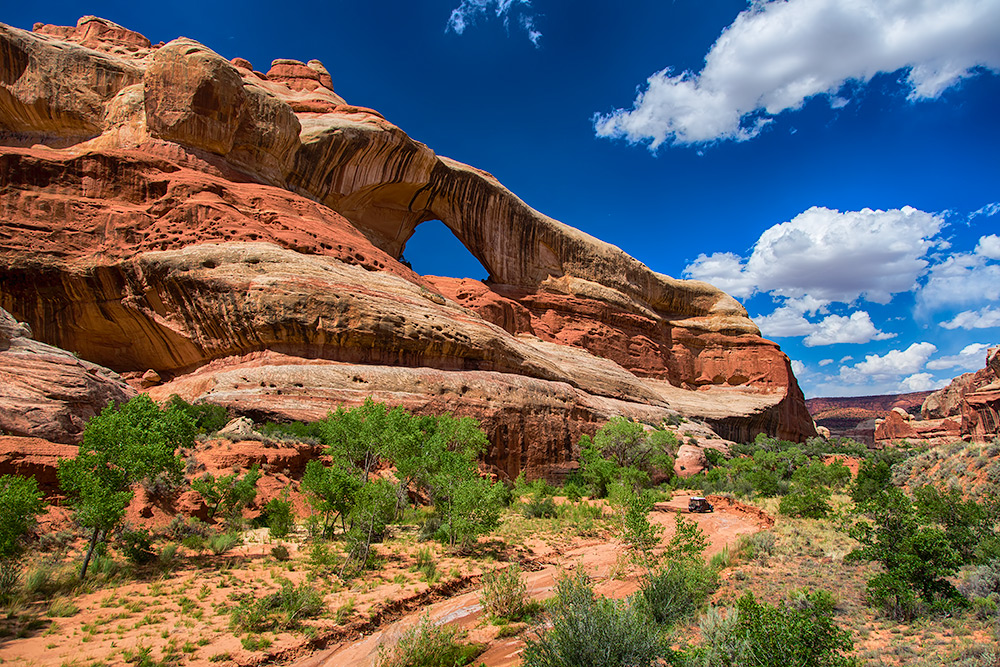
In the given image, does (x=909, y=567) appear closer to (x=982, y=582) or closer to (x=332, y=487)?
(x=982, y=582)

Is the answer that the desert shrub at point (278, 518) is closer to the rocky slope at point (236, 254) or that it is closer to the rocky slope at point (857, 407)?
the rocky slope at point (236, 254)

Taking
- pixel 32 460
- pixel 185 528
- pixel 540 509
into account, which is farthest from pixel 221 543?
pixel 540 509

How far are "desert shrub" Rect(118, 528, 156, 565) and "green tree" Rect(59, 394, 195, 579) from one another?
1.15 ft

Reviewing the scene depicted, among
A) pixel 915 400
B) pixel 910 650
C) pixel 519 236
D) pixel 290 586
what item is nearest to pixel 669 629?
pixel 910 650

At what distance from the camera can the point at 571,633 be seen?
5824 millimetres

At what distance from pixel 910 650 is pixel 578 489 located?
56.0ft

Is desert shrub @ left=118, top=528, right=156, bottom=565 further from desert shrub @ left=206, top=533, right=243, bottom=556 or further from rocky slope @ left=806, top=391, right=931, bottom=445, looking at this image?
rocky slope @ left=806, top=391, right=931, bottom=445

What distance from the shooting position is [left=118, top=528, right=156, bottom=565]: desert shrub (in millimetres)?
9648

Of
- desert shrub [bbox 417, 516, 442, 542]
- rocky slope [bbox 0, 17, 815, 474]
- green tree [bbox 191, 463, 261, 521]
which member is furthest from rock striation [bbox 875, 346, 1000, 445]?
green tree [bbox 191, 463, 261, 521]

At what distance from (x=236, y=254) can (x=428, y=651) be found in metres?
19.5

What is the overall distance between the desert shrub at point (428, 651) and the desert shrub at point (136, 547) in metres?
5.47

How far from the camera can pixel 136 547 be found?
9.95 meters

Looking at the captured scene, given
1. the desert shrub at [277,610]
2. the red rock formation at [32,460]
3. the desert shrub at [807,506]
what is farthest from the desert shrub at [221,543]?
the desert shrub at [807,506]

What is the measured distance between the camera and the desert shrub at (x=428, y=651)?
6996 millimetres
